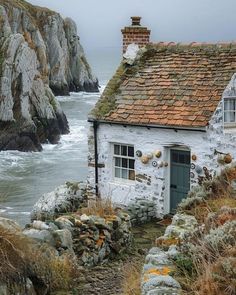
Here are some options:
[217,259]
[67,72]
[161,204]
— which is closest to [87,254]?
[217,259]

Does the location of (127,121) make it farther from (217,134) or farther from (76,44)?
(76,44)

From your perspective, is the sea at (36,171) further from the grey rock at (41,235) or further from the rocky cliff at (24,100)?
the grey rock at (41,235)

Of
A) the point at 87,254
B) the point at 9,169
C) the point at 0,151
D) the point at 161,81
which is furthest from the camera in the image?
the point at 0,151

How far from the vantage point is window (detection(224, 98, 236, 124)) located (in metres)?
14.6

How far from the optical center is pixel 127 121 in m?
15.5

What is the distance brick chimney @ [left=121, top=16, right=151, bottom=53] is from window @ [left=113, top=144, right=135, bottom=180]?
3.69m

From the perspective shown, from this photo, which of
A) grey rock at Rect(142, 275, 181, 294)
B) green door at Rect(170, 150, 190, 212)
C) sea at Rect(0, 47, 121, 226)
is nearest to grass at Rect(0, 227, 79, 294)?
grey rock at Rect(142, 275, 181, 294)

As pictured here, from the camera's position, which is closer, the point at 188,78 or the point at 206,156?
the point at 206,156

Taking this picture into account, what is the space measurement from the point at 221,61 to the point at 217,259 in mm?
10730

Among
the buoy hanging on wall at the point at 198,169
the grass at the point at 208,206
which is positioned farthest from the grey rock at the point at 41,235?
the buoy hanging on wall at the point at 198,169

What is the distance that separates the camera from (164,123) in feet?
48.2

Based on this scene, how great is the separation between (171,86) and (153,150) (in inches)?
84.8

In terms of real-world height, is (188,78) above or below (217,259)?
above

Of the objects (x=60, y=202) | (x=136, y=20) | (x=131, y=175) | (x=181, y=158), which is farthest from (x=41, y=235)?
(x=136, y=20)
